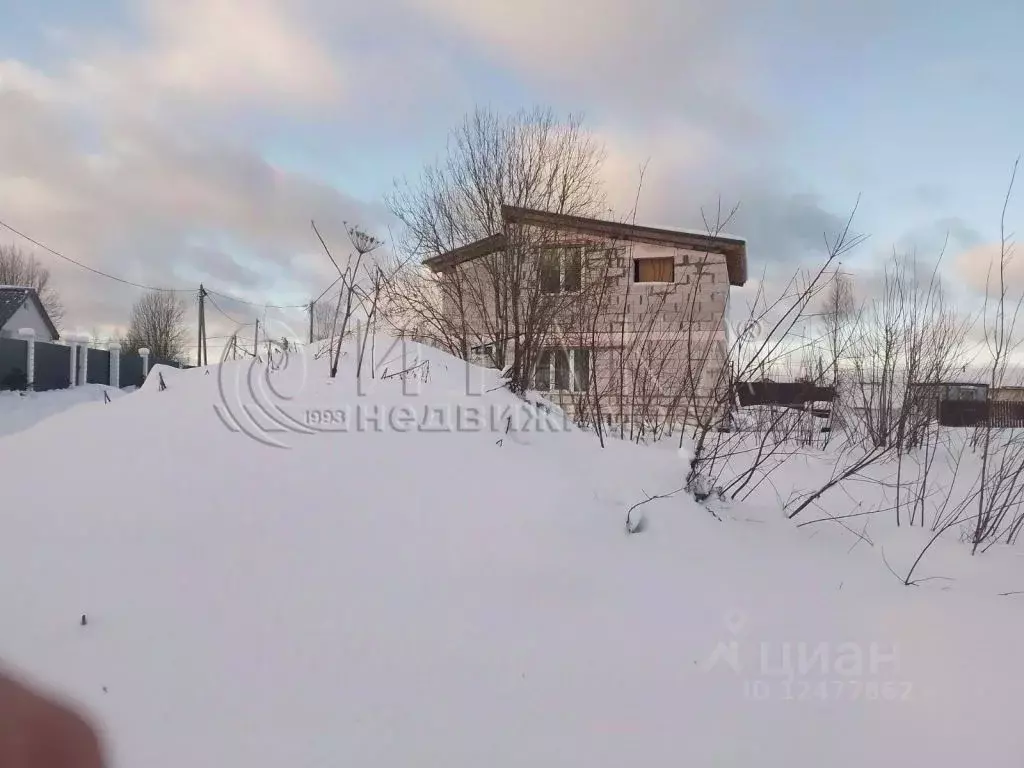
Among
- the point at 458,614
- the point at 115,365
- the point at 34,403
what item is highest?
the point at 115,365

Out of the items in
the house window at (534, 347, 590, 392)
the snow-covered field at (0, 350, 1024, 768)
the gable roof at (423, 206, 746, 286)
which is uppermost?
the gable roof at (423, 206, 746, 286)

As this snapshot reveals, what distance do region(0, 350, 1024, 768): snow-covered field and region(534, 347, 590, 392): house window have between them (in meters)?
1.23

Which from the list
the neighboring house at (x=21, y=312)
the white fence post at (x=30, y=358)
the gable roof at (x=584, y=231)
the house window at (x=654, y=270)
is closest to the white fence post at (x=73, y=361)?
the white fence post at (x=30, y=358)

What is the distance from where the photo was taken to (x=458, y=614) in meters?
1.39

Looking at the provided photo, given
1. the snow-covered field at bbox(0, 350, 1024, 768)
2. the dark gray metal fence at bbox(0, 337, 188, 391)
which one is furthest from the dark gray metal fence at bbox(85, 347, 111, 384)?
the snow-covered field at bbox(0, 350, 1024, 768)

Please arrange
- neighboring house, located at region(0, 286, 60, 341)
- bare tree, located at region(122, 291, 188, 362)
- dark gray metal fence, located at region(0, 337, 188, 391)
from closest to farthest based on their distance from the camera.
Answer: dark gray metal fence, located at region(0, 337, 188, 391), neighboring house, located at region(0, 286, 60, 341), bare tree, located at region(122, 291, 188, 362)

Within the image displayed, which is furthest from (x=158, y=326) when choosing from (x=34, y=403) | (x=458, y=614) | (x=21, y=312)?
(x=458, y=614)

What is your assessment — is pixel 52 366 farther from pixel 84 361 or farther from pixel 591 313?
pixel 591 313

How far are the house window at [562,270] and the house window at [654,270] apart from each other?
13.8 ft

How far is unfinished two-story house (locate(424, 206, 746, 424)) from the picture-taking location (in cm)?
307

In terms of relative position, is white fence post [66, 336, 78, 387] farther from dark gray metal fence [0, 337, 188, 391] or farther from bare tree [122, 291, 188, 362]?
bare tree [122, 291, 188, 362]

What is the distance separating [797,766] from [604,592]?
547mm

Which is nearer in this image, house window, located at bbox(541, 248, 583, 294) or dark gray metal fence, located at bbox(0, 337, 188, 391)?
house window, located at bbox(541, 248, 583, 294)

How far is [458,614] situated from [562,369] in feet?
9.65
